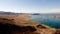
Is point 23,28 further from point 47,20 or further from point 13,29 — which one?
point 47,20

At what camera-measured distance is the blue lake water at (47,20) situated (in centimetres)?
234

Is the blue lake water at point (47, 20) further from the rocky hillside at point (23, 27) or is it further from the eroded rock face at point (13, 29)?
the eroded rock face at point (13, 29)

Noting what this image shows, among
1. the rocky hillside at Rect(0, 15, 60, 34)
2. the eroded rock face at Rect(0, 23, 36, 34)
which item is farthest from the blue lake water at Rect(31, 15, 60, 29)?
the eroded rock face at Rect(0, 23, 36, 34)

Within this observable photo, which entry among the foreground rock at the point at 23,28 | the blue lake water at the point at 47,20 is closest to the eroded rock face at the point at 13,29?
the foreground rock at the point at 23,28

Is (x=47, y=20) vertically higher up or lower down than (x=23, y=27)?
higher up

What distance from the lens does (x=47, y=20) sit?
2398 millimetres

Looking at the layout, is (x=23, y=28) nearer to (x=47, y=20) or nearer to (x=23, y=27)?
(x=23, y=27)

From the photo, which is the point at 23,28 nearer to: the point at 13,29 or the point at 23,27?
the point at 23,27

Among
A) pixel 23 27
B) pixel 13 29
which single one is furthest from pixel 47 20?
pixel 13 29

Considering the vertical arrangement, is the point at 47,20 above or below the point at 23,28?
above

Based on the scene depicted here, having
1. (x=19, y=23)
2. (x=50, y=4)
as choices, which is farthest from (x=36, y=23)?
(x=50, y=4)

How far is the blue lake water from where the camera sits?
7.66 ft

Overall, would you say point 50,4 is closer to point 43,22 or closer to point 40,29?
point 43,22

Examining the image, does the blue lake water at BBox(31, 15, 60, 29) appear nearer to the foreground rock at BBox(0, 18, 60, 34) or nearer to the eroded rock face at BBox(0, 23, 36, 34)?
the foreground rock at BBox(0, 18, 60, 34)
